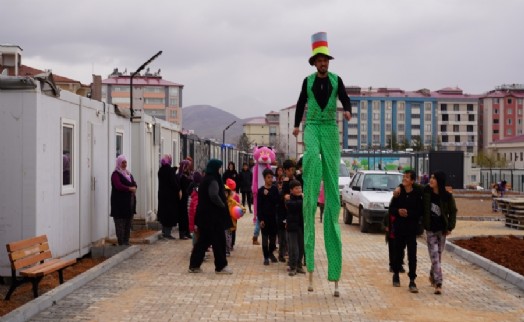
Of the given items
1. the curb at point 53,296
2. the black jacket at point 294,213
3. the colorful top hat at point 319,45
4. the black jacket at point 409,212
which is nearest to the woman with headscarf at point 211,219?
the black jacket at point 294,213

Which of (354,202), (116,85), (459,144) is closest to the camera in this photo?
(354,202)

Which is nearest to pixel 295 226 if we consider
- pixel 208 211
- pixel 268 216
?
pixel 268 216

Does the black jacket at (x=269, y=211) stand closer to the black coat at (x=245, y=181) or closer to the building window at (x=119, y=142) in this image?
the building window at (x=119, y=142)

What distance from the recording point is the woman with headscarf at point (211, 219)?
39.8ft

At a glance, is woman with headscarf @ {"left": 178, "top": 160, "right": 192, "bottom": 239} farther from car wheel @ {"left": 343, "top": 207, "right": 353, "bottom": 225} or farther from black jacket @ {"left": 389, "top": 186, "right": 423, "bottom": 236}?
black jacket @ {"left": 389, "top": 186, "right": 423, "bottom": 236}

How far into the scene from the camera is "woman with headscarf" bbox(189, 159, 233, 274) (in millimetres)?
12133

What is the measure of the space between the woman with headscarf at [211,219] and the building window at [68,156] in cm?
234

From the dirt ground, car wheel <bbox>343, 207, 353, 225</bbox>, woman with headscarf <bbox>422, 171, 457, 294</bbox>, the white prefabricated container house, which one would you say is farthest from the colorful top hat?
car wheel <bbox>343, 207, 353, 225</bbox>

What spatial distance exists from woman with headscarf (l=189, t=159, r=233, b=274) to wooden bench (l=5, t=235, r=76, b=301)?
7.40ft

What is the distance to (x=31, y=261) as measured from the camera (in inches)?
395

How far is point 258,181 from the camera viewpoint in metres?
16.8

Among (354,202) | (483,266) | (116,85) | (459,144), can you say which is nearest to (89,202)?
(483,266)

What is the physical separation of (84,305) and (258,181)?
317 inches

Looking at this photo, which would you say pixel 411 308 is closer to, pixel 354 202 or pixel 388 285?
pixel 388 285
